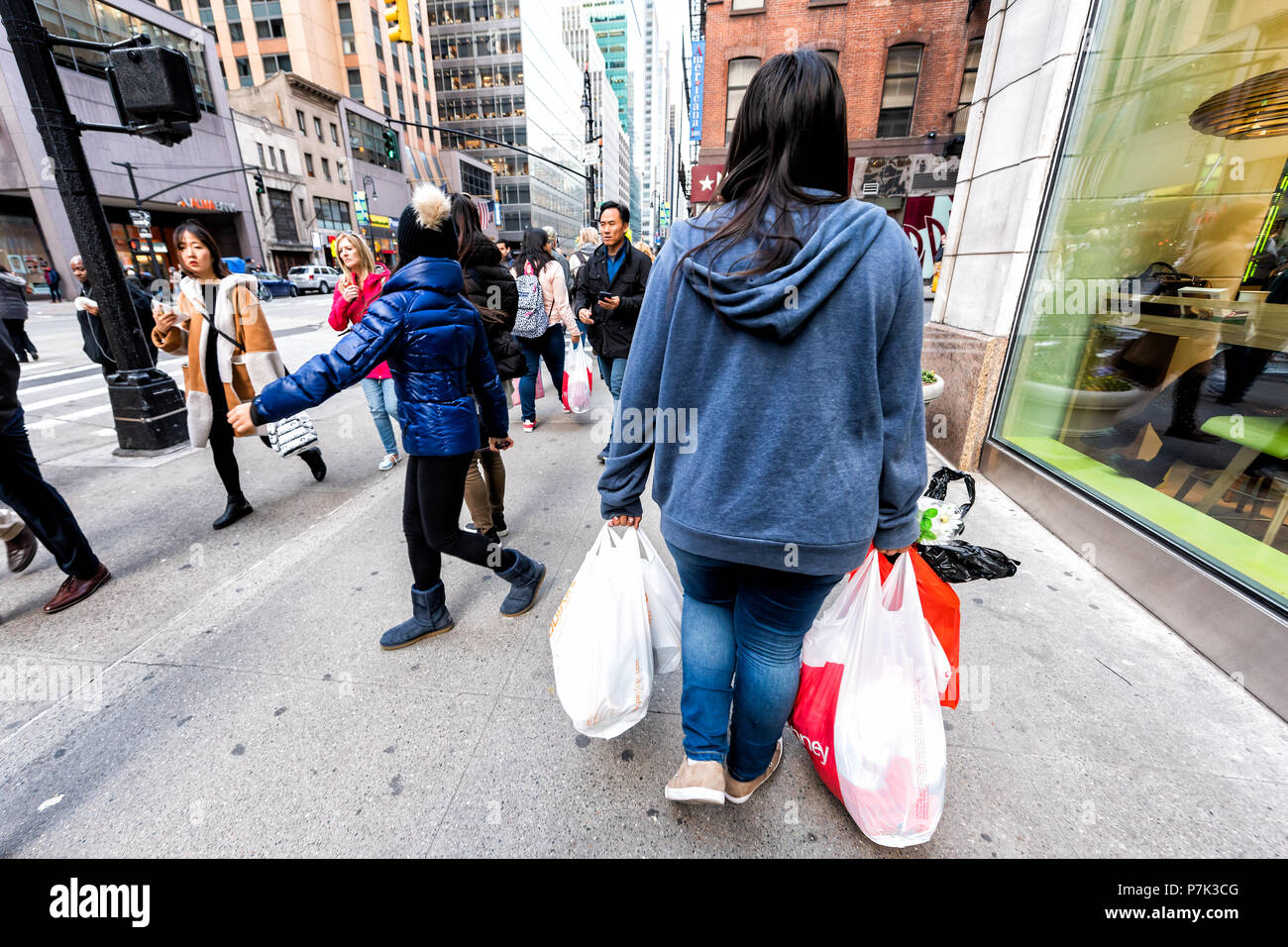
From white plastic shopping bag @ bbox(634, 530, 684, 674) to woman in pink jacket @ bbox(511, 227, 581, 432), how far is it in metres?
3.85

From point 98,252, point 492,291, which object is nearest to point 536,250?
point 492,291

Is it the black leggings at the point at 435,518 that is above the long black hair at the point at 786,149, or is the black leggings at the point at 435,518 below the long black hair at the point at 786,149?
below

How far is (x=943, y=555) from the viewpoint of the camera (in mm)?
2611

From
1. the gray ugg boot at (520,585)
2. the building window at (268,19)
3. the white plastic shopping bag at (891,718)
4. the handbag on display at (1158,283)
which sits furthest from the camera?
the building window at (268,19)

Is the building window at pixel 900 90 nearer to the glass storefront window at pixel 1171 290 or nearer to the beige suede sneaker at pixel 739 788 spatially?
the glass storefront window at pixel 1171 290

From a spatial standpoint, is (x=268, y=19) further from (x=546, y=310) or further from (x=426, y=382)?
(x=426, y=382)

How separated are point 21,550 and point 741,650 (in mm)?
4481

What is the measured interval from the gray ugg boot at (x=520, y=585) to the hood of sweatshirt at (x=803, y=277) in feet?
7.05

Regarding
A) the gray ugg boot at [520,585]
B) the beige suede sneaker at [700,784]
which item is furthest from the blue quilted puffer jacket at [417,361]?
the beige suede sneaker at [700,784]

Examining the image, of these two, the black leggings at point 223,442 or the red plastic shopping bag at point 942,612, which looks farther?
the black leggings at point 223,442

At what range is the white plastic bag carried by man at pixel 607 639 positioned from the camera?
189cm
